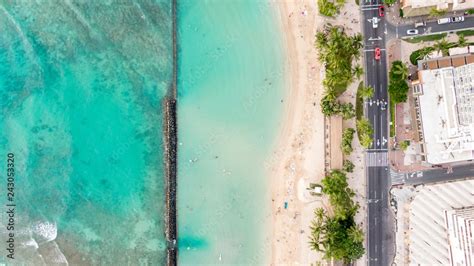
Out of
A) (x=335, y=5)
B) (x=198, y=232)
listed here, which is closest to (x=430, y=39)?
(x=335, y=5)

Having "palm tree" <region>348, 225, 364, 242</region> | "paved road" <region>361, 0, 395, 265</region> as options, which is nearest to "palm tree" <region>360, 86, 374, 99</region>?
"paved road" <region>361, 0, 395, 265</region>

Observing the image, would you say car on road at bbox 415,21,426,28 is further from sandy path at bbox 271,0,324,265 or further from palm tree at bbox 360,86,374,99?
sandy path at bbox 271,0,324,265

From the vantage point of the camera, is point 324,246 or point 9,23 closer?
point 324,246

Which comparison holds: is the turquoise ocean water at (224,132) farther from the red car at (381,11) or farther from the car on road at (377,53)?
the red car at (381,11)

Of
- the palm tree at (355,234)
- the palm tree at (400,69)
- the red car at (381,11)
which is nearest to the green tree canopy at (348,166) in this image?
the palm tree at (355,234)

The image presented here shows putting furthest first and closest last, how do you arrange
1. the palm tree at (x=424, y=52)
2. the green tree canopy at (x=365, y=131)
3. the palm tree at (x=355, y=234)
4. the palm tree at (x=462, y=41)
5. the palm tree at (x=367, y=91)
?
1. the palm tree at (x=424, y=52)
2. the palm tree at (x=462, y=41)
3. the palm tree at (x=367, y=91)
4. the green tree canopy at (x=365, y=131)
5. the palm tree at (x=355, y=234)

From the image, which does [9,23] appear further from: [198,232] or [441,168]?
[441,168]
